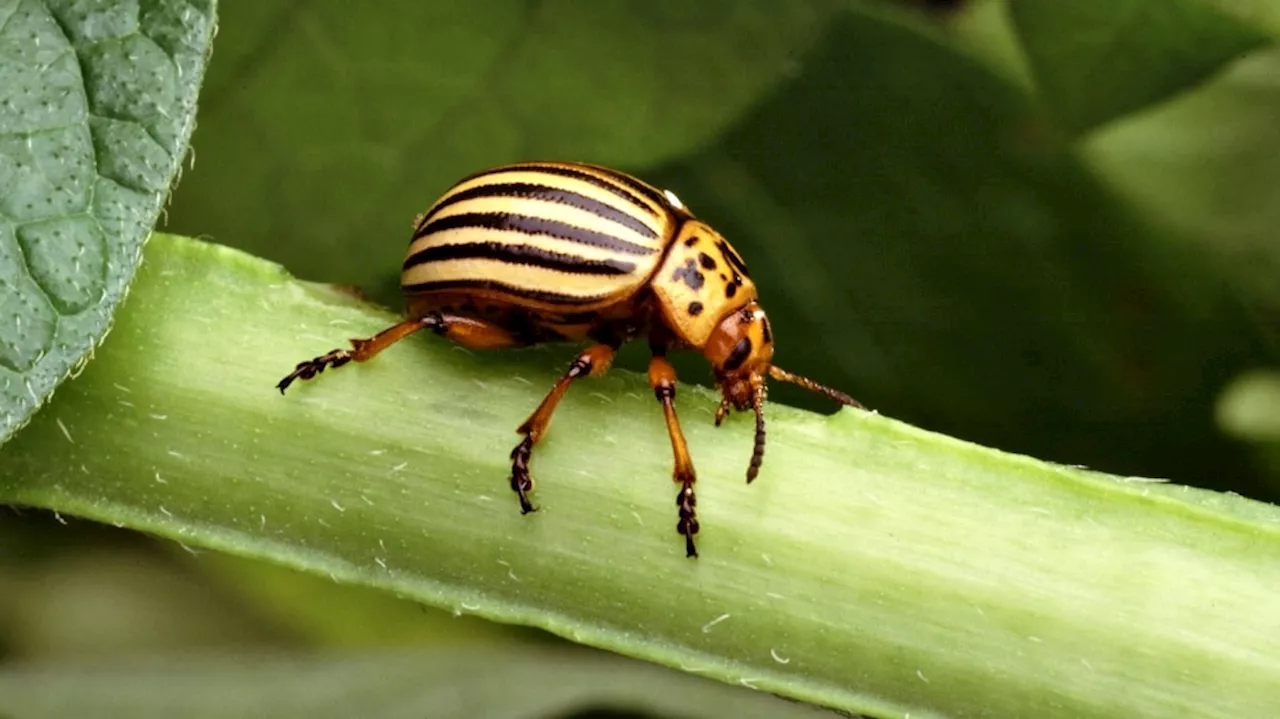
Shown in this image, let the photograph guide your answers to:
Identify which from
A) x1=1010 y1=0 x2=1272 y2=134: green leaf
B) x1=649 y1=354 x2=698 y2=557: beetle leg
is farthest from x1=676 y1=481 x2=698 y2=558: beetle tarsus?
x1=1010 y1=0 x2=1272 y2=134: green leaf

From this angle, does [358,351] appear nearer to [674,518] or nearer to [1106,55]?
[674,518]

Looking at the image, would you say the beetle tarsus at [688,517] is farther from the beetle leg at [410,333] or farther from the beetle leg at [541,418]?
the beetle leg at [410,333]

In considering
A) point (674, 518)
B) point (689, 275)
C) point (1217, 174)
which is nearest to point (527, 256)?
point (689, 275)

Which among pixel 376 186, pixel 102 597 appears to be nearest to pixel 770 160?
pixel 376 186

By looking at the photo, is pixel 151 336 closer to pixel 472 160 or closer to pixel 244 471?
pixel 244 471

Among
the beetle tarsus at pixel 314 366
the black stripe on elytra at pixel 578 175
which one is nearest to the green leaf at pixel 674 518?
the beetle tarsus at pixel 314 366

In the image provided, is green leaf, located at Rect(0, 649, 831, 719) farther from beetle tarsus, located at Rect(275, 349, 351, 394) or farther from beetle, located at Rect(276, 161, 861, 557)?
beetle tarsus, located at Rect(275, 349, 351, 394)
